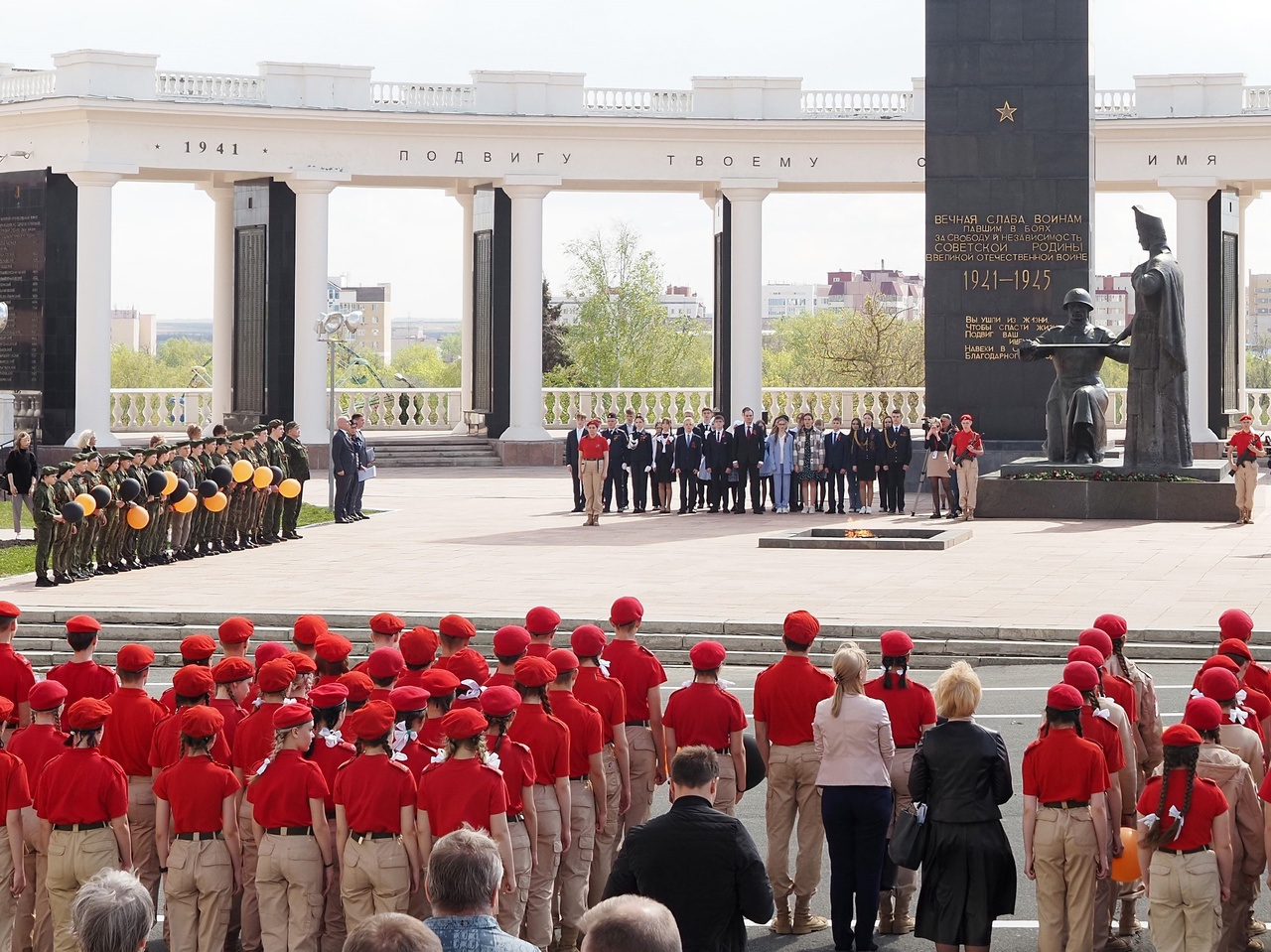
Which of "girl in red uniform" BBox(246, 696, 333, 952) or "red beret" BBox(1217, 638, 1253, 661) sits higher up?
"red beret" BBox(1217, 638, 1253, 661)

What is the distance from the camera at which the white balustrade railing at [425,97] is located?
44.1 metres

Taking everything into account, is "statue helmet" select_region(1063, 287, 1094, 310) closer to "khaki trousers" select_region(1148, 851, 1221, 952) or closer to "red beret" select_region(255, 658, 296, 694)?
"khaki trousers" select_region(1148, 851, 1221, 952)

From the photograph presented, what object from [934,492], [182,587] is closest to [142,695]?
[182,587]

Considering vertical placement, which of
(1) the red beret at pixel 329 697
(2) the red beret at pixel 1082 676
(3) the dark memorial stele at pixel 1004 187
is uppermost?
(3) the dark memorial stele at pixel 1004 187

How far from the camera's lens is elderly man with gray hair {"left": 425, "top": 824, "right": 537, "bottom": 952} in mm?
5523

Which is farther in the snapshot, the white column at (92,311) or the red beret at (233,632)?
the white column at (92,311)

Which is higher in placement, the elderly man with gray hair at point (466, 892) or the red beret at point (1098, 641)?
the red beret at point (1098, 641)

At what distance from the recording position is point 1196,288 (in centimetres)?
4359

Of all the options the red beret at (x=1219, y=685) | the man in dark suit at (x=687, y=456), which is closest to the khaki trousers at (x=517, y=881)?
the red beret at (x=1219, y=685)

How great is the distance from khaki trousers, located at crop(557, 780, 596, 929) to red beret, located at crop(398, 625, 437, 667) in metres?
1.29

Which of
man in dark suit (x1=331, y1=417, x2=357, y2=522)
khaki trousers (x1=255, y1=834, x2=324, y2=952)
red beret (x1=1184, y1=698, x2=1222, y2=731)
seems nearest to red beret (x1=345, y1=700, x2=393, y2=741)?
khaki trousers (x1=255, y1=834, x2=324, y2=952)

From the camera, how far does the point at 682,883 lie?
688cm

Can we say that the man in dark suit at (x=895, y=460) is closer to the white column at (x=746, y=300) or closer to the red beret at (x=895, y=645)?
the white column at (x=746, y=300)

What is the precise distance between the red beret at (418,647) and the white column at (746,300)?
34028mm
